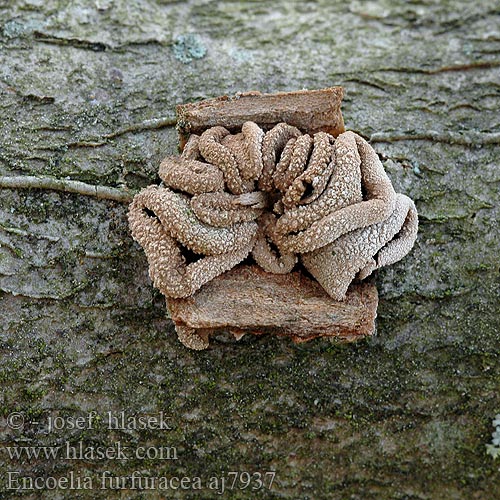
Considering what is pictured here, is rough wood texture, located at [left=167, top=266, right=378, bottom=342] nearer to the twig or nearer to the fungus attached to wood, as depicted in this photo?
the fungus attached to wood

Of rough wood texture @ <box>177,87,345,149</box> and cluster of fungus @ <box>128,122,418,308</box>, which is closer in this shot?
cluster of fungus @ <box>128,122,418,308</box>

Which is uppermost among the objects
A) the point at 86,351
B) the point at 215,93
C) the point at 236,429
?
the point at 215,93

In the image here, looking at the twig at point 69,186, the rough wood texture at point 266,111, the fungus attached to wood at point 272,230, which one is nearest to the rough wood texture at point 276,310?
the fungus attached to wood at point 272,230

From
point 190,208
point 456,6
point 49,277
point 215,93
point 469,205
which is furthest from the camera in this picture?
point 456,6

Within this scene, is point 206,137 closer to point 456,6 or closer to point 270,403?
point 270,403

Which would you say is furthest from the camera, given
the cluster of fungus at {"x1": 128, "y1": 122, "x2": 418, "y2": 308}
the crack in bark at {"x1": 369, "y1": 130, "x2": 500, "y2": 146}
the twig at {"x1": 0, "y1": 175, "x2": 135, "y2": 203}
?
the crack in bark at {"x1": 369, "y1": 130, "x2": 500, "y2": 146}

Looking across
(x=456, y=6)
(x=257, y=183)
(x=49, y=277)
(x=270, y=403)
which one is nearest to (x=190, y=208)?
(x=257, y=183)

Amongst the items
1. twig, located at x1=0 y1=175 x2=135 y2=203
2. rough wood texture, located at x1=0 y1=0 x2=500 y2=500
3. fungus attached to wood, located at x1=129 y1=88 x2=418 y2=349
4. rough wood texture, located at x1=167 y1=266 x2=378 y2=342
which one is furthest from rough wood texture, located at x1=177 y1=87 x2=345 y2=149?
rough wood texture, located at x1=167 y1=266 x2=378 y2=342
